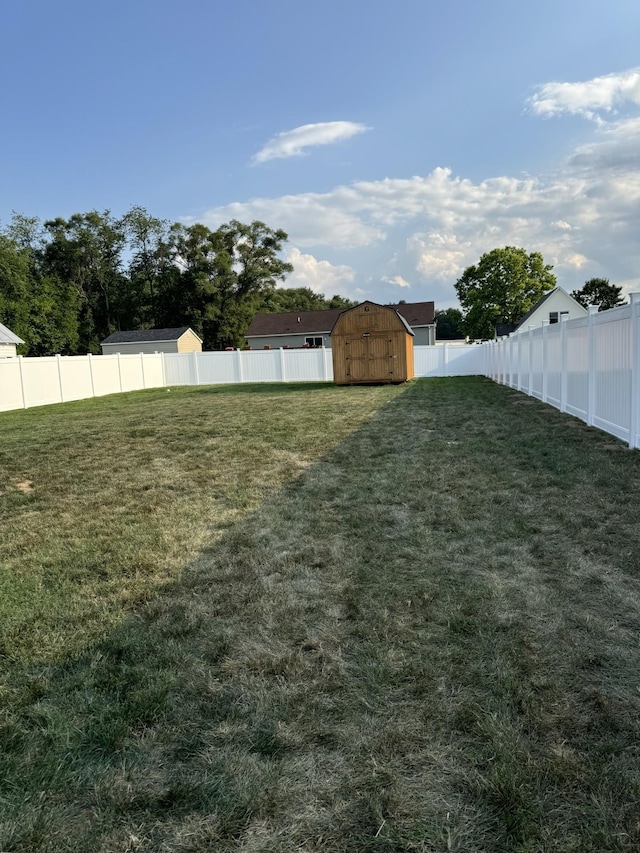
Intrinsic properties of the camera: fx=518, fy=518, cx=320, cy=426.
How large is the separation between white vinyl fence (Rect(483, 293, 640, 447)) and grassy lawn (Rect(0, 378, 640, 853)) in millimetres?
1422

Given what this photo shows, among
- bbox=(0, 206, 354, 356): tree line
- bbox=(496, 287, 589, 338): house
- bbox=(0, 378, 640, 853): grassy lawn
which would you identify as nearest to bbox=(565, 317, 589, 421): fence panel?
bbox=(0, 378, 640, 853): grassy lawn

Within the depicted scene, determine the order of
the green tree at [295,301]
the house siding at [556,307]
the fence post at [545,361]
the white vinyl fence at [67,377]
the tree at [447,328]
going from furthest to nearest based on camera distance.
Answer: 1. the tree at [447,328]
2. the green tree at [295,301]
3. the house siding at [556,307]
4. the white vinyl fence at [67,377]
5. the fence post at [545,361]

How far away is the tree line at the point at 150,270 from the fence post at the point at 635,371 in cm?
3922

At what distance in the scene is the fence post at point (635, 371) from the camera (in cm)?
566

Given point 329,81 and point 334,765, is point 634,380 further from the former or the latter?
point 329,81

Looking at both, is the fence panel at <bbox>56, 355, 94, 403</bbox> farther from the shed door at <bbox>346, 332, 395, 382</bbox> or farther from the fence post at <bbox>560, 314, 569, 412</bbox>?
the fence post at <bbox>560, 314, 569, 412</bbox>

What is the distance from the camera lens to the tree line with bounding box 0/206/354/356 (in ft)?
135

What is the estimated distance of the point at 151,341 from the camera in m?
34.7

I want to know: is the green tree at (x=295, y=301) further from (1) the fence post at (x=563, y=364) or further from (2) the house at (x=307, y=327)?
(1) the fence post at (x=563, y=364)

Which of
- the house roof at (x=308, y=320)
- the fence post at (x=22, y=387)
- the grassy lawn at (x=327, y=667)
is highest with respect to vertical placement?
the house roof at (x=308, y=320)

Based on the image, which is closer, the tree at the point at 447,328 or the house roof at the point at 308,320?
the house roof at the point at 308,320

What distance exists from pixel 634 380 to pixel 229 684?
559 centimetres

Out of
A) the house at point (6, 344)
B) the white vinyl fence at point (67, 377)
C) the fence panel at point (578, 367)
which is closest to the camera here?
the fence panel at point (578, 367)

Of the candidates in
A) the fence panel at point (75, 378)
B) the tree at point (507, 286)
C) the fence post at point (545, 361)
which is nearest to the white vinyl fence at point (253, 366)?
the fence panel at point (75, 378)
